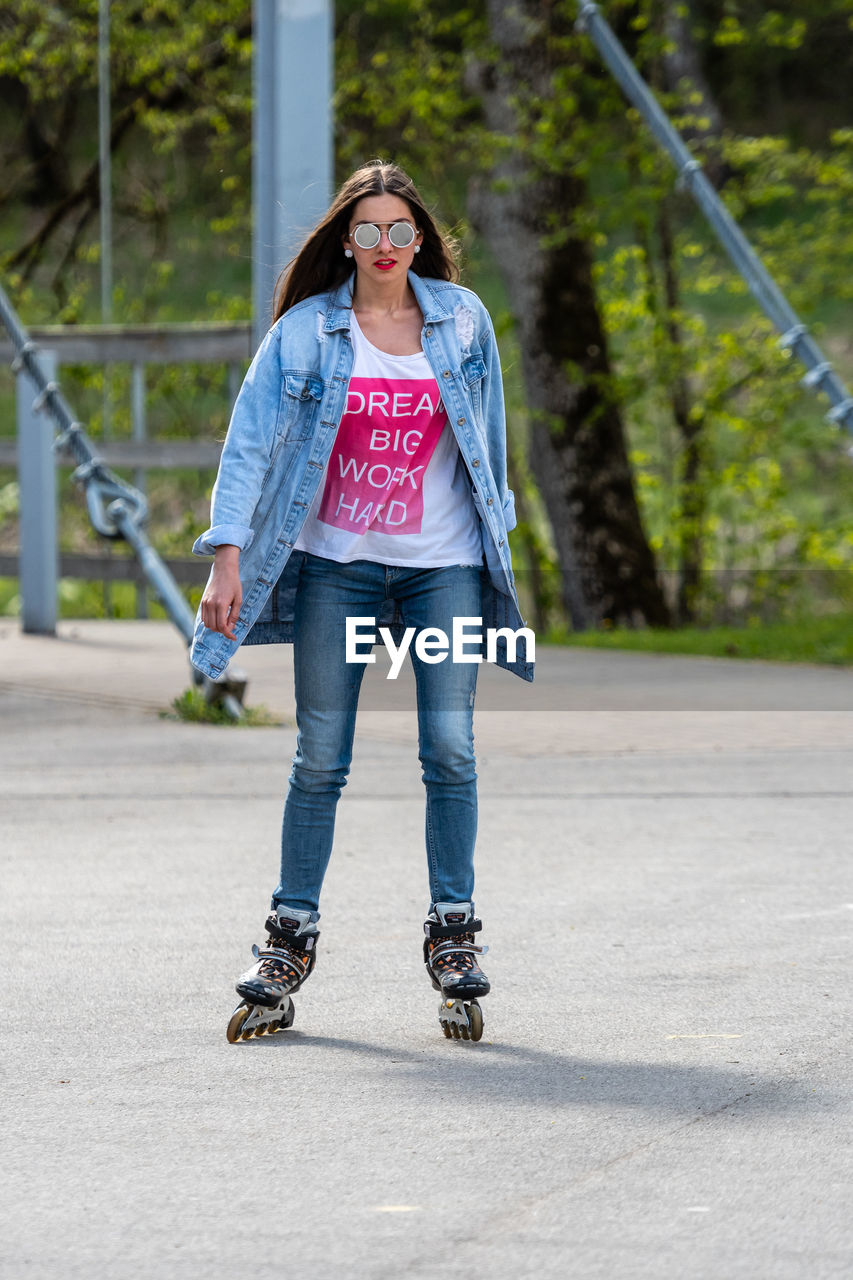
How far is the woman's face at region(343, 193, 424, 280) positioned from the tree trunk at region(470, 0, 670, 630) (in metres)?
11.8

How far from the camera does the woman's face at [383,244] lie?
4.41 metres

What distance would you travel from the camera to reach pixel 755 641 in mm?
13219

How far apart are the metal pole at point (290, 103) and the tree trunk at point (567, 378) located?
5.66 metres

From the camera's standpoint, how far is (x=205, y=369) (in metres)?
17.8

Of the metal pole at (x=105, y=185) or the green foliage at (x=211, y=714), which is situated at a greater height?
the metal pole at (x=105, y=185)

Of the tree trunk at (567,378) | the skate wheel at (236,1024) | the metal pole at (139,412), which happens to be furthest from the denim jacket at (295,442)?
the tree trunk at (567,378)

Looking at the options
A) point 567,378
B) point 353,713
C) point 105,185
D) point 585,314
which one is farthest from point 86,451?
→ point 105,185

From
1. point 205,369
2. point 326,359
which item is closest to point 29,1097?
point 326,359

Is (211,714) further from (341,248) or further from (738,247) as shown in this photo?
(341,248)

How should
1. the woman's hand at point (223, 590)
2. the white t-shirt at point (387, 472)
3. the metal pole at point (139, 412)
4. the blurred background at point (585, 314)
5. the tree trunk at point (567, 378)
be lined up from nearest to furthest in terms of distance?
the woman's hand at point (223, 590), the white t-shirt at point (387, 472), the metal pole at point (139, 412), the blurred background at point (585, 314), the tree trunk at point (567, 378)

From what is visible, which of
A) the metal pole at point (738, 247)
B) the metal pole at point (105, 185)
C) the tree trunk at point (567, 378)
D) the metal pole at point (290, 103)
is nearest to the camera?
the metal pole at point (290, 103)

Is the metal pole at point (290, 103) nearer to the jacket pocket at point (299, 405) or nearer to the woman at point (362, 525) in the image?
the woman at point (362, 525)

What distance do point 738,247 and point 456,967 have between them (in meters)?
7.72

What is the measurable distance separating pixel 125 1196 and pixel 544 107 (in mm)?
13613
